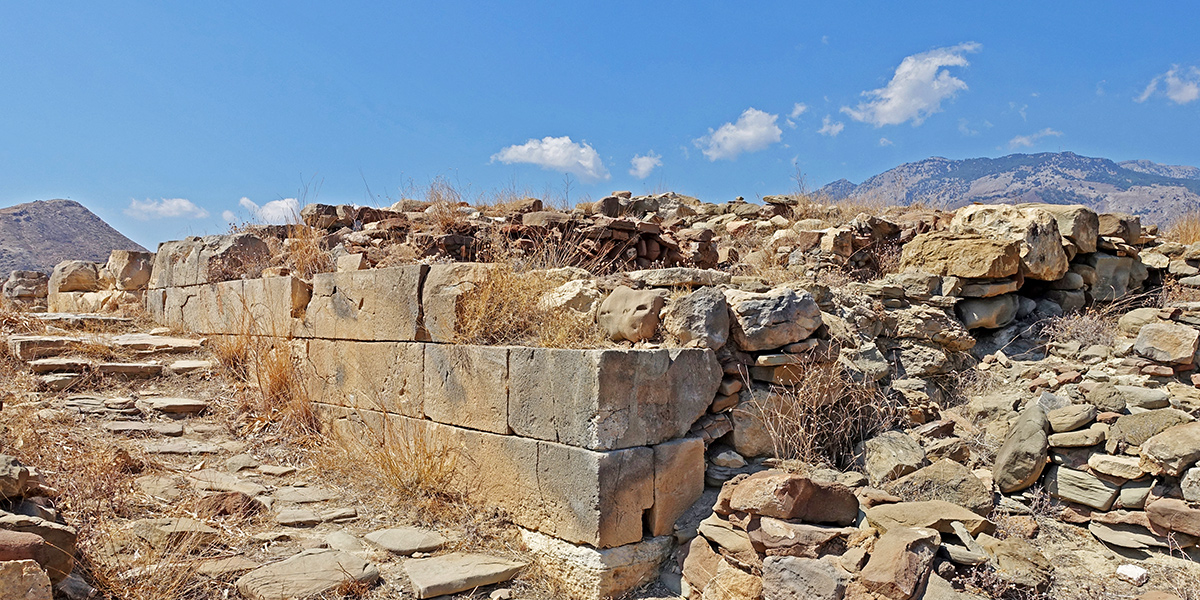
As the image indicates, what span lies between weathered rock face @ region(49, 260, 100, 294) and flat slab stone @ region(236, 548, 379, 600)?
877 centimetres

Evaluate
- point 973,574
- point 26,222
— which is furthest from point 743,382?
point 26,222

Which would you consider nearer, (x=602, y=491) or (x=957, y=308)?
(x=602, y=491)

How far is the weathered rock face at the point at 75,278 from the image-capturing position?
1019 centimetres

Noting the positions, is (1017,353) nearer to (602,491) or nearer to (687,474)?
(687,474)

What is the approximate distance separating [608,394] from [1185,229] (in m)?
8.24

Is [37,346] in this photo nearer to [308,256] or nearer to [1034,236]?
[308,256]

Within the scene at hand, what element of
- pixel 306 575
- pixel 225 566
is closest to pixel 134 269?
pixel 225 566

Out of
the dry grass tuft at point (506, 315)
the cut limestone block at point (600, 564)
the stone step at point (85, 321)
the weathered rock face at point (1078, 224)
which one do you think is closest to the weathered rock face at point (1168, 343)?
the weathered rock face at point (1078, 224)

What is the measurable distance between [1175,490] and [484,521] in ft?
12.4

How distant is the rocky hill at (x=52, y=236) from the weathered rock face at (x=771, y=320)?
84.4 ft

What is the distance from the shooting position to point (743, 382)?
14.4ft

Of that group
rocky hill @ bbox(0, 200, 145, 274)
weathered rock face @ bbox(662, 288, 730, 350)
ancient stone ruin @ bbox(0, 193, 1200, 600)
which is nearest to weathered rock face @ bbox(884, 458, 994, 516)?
ancient stone ruin @ bbox(0, 193, 1200, 600)

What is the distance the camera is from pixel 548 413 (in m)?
3.97

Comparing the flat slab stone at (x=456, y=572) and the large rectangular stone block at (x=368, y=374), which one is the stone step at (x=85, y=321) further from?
the flat slab stone at (x=456, y=572)
